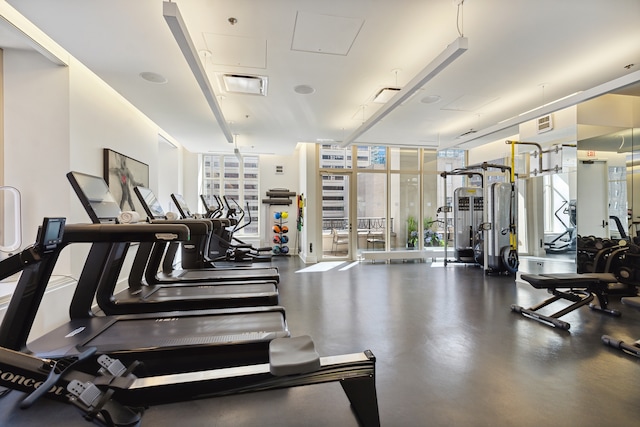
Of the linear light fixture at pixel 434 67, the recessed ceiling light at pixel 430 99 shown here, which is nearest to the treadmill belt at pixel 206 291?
the linear light fixture at pixel 434 67

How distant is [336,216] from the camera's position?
27.6 feet

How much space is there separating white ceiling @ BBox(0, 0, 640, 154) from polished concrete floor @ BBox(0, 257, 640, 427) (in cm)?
315

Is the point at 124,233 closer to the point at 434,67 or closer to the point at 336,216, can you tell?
the point at 434,67

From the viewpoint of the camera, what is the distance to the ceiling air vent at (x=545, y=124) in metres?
5.12

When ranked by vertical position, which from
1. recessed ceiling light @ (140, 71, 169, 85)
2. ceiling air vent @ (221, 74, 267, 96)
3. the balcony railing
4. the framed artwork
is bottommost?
the balcony railing

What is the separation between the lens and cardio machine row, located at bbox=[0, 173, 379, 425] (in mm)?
1634

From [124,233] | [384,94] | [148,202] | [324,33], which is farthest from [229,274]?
[384,94]

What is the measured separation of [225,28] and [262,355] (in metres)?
3.10

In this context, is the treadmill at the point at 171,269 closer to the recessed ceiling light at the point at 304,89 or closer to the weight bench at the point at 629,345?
the recessed ceiling light at the point at 304,89

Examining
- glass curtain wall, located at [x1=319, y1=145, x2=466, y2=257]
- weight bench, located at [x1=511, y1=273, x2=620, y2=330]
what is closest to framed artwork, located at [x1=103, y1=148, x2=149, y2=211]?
glass curtain wall, located at [x1=319, y1=145, x2=466, y2=257]

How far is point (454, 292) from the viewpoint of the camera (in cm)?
483

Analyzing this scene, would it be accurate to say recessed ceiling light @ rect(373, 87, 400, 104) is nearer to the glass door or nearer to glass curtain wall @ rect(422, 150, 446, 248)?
the glass door

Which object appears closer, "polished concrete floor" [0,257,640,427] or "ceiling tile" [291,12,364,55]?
"polished concrete floor" [0,257,640,427]

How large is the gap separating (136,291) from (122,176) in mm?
2415
